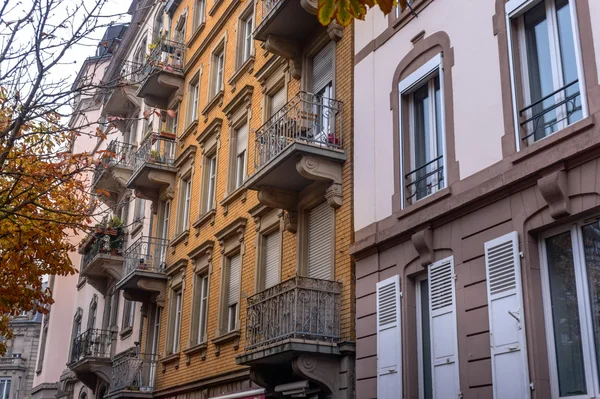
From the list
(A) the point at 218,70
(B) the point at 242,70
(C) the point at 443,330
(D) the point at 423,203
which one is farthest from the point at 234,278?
(C) the point at 443,330

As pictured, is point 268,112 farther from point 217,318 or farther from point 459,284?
point 459,284

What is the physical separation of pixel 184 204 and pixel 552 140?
14996 millimetres

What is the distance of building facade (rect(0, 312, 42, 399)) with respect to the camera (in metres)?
62.4

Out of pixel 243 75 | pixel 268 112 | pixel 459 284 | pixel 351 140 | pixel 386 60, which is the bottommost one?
pixel 459 284

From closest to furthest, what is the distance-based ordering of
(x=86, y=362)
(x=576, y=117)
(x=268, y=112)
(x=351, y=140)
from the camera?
(x=576, y=117) < (x=351, y=140) < (x=268, y=112) < (x=86, y=362)

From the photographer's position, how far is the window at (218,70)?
2141 centimetres

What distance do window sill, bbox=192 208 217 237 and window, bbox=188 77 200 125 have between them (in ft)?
13.2

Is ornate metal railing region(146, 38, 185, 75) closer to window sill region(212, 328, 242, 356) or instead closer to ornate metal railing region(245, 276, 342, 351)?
window sill region(212, 328, 242, 356)

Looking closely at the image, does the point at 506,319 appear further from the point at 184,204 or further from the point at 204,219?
the point at 184,204

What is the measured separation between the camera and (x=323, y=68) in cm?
1534

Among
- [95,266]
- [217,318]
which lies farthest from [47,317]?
[217,318]

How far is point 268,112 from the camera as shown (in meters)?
17.5

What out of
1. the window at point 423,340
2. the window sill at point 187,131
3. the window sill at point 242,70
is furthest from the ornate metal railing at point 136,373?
the window at point 423,340

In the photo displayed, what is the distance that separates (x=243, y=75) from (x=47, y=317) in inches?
973
